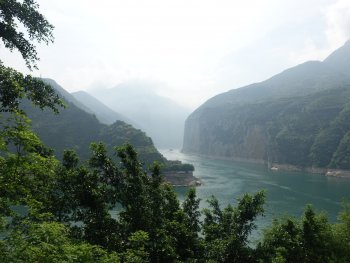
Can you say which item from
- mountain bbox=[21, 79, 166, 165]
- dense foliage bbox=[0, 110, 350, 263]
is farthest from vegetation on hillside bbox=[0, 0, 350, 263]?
mountain bbox=[21, 79, 166, 165]

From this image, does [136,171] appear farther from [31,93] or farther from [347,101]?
[347,101]

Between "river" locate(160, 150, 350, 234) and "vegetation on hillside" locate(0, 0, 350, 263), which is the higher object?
"vegetation on hillside" locate(0, 0, 350, 263)

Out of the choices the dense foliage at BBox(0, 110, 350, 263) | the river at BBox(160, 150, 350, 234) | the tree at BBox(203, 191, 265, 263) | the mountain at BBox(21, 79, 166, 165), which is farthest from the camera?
the mountain at BBox(21, 79, 166, 165)

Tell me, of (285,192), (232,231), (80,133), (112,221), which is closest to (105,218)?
(112,221)

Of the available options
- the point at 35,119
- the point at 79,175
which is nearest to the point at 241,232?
the point at 79,175

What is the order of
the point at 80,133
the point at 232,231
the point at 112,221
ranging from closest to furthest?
the point at 112,221 < the point at 232,231 < the point at 80,133

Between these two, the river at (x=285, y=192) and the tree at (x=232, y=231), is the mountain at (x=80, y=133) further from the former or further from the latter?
the tree at (x=232, y=231)

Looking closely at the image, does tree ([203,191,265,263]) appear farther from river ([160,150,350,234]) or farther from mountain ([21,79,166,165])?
mountain ([21,79,166,165])

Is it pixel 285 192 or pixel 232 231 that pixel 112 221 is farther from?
pixel 285 192

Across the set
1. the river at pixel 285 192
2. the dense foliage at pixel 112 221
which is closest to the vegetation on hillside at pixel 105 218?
the dense foliage at pixel 112 221
